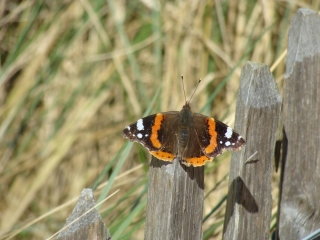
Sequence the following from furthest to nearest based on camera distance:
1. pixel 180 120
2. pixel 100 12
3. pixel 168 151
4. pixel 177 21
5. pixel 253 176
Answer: pixel 100 12 → pixel 177 21 → pixel 180 120 → pixel 253 176 → pixel 168 151

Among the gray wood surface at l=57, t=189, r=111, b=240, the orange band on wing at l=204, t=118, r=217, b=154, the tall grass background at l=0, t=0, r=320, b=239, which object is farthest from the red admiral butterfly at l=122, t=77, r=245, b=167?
the tall grass background at l=0, t=0, r=320, b=239

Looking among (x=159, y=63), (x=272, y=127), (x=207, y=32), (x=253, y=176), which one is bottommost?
(x=253, y=176)

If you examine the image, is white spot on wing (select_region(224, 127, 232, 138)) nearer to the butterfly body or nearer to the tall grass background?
the butterfly body

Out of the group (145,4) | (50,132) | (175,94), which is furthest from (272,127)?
(50,132)

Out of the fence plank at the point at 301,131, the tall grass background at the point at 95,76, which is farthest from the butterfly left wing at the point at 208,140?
the tall grass background at the point at 95,76

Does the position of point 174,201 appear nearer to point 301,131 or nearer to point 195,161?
point 195,161

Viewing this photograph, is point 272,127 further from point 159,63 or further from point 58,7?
point 58,7
